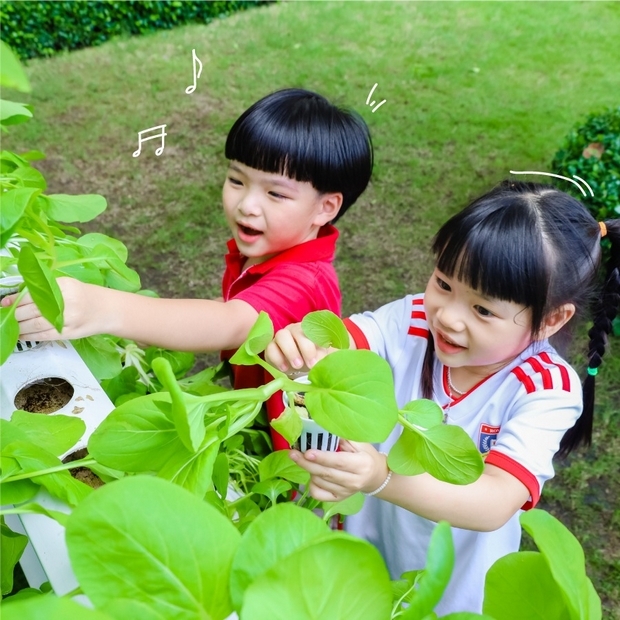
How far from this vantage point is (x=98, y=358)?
27.5 inches

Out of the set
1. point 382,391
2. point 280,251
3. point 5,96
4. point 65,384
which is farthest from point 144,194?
point 382,391

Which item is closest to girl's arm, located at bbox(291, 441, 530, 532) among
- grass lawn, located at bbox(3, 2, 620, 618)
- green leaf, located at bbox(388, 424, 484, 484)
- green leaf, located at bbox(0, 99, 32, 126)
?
green leaf, located at bbox(388, 424, 484, 484)

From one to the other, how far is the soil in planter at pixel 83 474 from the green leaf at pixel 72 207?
241mm

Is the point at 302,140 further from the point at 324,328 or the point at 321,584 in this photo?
the point at 321,584

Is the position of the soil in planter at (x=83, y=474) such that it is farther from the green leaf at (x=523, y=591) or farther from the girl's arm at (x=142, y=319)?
the green leaf at (x=523, y=591)

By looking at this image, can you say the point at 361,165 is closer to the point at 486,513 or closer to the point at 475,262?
the point at 475,262

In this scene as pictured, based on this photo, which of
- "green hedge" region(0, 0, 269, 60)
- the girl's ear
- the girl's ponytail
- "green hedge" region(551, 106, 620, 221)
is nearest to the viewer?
the girl's ear

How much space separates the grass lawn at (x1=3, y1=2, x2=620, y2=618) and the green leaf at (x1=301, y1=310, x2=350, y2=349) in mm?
1174

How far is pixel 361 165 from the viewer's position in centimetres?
105

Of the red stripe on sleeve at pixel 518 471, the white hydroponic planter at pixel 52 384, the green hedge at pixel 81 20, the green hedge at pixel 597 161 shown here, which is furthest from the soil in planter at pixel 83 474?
the green hedge at pixel 81 20

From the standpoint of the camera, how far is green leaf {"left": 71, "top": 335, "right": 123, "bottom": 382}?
2.27ft

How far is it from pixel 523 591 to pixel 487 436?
566mm

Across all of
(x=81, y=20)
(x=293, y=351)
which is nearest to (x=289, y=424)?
(x=293, y=351)

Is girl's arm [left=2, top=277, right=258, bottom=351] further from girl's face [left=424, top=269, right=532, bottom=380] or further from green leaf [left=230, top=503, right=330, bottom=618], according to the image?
green leaf [left=230, top=503, right=330, bottom=618]
